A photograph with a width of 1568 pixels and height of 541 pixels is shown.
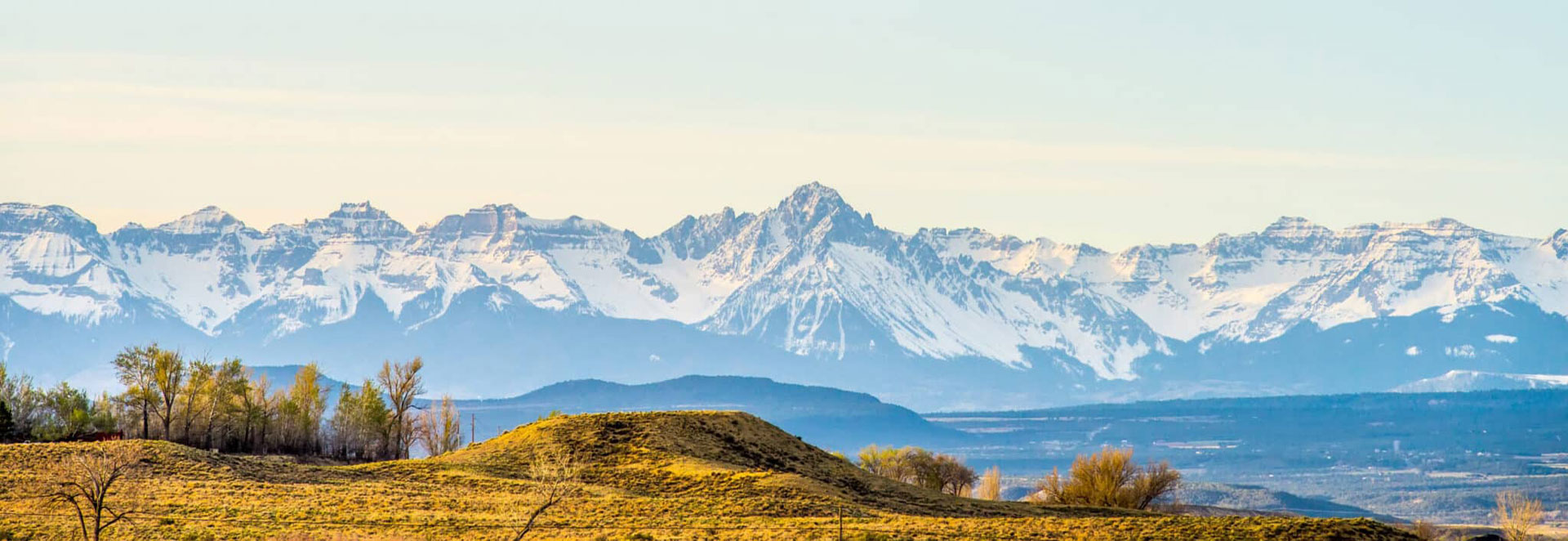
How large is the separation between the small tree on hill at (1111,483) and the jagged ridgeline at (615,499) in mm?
24046

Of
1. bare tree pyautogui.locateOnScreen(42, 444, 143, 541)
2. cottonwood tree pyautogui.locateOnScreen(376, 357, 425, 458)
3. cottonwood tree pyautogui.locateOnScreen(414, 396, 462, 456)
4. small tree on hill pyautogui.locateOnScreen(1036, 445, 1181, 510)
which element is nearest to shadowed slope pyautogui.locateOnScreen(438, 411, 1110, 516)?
small tree on hill pyautogui.locateOnScreen(1036, 445, 1181, 510)

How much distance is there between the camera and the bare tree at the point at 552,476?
10305 cm

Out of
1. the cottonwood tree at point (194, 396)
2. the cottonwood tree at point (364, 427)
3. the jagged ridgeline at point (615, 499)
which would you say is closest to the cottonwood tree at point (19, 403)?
the cottonwood tree at point (194, 396)

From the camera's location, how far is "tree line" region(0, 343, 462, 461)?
153875 millimetres

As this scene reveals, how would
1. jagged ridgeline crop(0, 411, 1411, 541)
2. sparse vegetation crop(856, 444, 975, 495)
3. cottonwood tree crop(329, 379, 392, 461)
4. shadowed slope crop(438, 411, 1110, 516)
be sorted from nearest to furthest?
jagged ridgeline crop(0, 411, 1411, 541) → shadowed slope crop(438, 411, 1110, 516) → cottonwood tree crop(329, 379, 392, 461) → sparse vegetation crop(856, 444, 975, 495)

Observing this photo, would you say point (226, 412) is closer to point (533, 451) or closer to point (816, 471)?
point (533, 451)

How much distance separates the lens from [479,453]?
428 feet

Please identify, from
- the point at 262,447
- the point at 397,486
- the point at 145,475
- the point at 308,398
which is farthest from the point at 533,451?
the point at 308,398

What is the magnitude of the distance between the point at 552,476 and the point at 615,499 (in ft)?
17.2

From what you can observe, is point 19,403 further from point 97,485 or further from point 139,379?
point 97,485

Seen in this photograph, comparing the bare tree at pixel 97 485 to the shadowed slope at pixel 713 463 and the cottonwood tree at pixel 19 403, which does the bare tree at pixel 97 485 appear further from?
the cottonwood tree at pixel 19 403

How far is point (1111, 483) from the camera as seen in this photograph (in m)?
148

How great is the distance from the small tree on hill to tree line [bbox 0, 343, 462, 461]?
5217 cm

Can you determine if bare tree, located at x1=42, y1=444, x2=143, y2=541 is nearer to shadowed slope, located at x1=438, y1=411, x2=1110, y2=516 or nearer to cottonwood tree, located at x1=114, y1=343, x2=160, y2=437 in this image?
shadowed slope, located at x1=438, y1=411, x2=1110, y2=516
